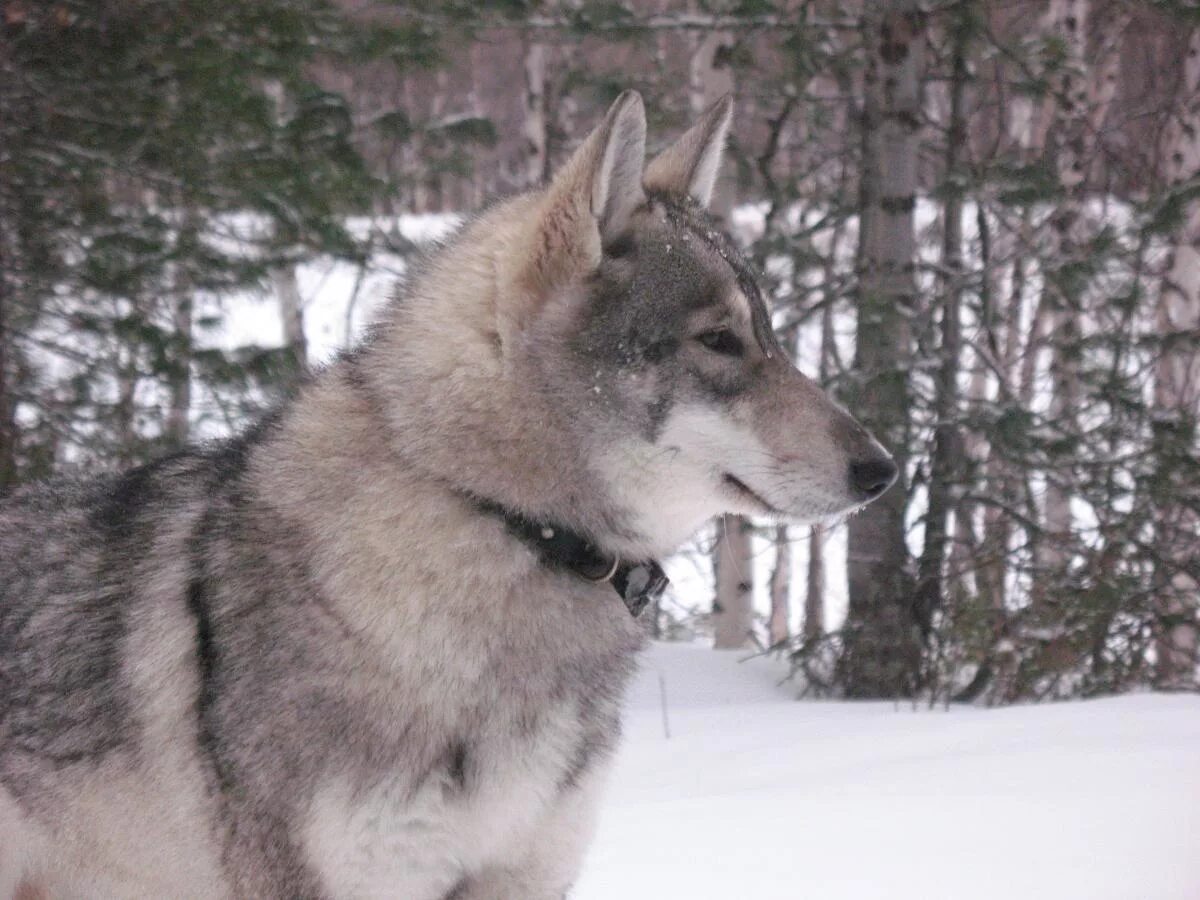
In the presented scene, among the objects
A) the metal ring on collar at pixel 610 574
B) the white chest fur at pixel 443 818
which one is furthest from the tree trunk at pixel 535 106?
the white chest fur at pixel 443 818

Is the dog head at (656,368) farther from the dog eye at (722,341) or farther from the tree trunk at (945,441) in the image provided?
the tree trunk at (945,441)

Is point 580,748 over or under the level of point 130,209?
under

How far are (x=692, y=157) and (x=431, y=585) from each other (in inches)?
42.6

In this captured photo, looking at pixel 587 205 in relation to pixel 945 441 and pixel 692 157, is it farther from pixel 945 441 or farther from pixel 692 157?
pixel 945 441

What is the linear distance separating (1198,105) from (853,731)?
6.28 meters

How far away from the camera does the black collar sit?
237cm

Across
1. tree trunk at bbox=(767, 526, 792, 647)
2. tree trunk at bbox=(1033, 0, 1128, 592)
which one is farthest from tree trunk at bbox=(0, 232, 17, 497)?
tree trunk at bbox=(767, 526, 792, 647)

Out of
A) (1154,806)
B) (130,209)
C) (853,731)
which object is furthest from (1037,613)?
(130,209)

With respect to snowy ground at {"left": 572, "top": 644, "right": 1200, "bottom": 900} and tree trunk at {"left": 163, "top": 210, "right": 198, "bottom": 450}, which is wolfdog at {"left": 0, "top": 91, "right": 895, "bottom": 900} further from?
tree trunk at {"left": 163, "top": 210, "right": 198, "bottom": 450}

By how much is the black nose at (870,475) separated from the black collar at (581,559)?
1.41 ft

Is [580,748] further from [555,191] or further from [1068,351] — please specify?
[1068,351]

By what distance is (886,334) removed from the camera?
6156 mm

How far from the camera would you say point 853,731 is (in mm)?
4871

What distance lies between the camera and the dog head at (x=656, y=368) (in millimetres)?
2375
